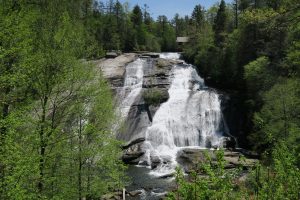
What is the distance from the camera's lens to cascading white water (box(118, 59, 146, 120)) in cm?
4159

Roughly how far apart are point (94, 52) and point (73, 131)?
161 inches

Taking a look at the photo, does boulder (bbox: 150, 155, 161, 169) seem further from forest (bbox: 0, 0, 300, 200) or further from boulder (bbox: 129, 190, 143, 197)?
forest (bbox: 0, 0, 300, 200)

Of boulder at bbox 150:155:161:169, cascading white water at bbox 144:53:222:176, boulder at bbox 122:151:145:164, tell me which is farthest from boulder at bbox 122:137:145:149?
boulder at bbox 150:155:161:169

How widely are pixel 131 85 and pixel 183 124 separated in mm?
9823

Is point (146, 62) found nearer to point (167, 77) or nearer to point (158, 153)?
point (167, 77)

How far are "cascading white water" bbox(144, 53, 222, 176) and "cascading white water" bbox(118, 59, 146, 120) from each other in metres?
3.62

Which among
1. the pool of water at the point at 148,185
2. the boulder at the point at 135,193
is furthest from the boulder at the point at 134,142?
the boulder at the point at 135,193

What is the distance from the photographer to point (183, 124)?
3912cm

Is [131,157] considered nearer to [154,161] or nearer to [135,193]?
[154,161]

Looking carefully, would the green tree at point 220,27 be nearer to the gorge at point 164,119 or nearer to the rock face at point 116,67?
the gorge at point 164,119

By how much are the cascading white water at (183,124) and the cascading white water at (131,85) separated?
11.9 feet

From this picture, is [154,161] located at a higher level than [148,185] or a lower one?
higher

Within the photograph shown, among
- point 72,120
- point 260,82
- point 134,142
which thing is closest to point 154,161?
point 134,142

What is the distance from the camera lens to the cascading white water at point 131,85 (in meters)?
41.6
